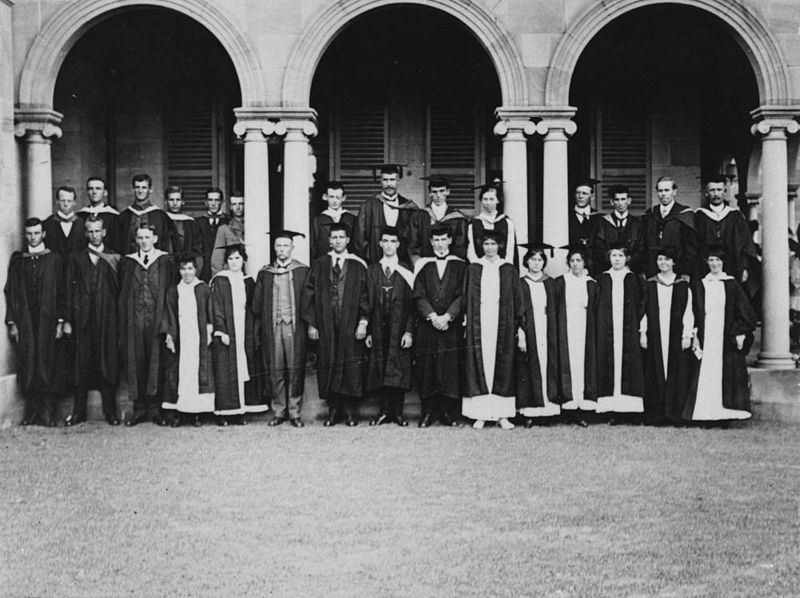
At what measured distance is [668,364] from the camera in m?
8.86

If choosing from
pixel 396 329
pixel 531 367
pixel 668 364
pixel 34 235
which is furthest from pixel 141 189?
pixel 668 364

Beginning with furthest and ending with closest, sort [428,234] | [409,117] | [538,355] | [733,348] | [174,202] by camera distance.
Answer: [409,117]
[174,202]
[428,234]
[538,355]
[733,348]

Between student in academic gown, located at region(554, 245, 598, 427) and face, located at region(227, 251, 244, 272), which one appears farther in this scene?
face, located at region(227, 251, 244, 272)

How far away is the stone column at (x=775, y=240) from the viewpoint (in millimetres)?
9289

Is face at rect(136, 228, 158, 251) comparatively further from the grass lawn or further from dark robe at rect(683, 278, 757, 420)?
dark robe at rect(683, 278, 757, 420)

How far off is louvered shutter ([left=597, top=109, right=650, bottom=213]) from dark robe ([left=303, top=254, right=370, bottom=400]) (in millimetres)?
3992

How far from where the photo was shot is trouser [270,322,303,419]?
8961 mm

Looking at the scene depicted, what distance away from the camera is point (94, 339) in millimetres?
9148

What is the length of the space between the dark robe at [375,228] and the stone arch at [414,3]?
3.93 feet

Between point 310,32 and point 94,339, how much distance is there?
3.44 metres

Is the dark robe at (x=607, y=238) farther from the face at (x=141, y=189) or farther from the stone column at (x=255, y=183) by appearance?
the face at (x=141, y=189)

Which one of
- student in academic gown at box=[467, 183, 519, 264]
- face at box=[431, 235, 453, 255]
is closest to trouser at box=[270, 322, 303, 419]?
face at box=[431, 235, 453, 255]

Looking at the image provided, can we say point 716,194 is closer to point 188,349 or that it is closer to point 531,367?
point 531,367

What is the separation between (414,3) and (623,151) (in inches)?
139
